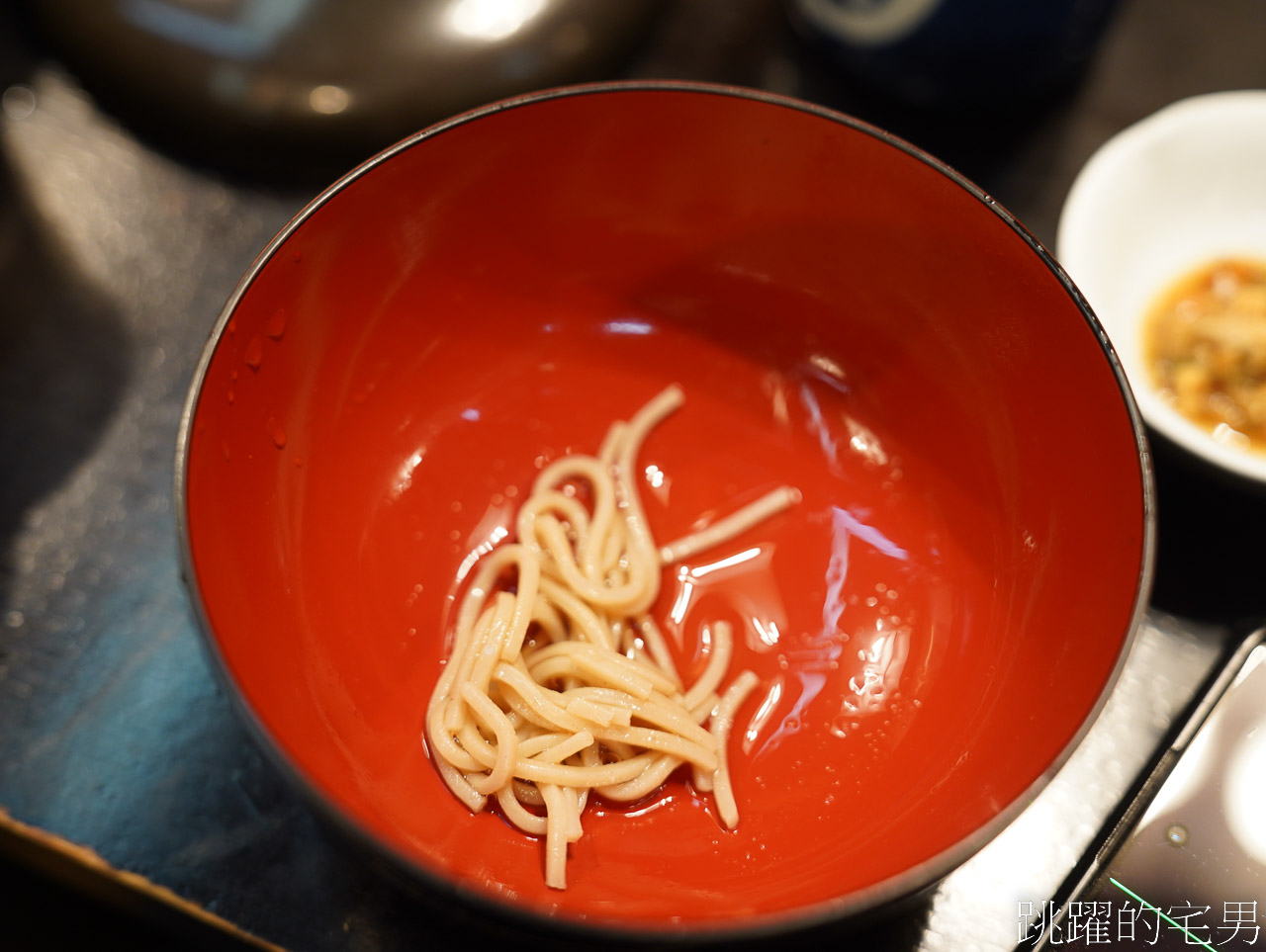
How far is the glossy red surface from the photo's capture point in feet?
3.28

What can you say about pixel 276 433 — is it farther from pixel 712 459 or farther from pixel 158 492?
pixel 712 459

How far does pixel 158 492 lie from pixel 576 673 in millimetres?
695

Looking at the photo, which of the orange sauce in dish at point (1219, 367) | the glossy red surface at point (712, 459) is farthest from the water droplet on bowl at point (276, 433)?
the orange sauce in dish at point (1219, 367)

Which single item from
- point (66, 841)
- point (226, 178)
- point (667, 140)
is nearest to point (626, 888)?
point (66, 841)

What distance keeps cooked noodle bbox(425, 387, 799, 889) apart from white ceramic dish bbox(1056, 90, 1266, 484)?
580 millimetres

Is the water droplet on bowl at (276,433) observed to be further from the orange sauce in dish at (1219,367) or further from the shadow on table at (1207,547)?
the orange sauce in dish at (1219,367)

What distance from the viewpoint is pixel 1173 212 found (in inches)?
61.9

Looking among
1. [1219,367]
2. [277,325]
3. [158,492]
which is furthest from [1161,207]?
[158,492]

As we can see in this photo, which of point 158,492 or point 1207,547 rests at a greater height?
point 1207,547

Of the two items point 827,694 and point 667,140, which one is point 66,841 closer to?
point 827,694

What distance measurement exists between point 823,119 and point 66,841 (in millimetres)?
1276

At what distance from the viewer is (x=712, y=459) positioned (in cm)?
136

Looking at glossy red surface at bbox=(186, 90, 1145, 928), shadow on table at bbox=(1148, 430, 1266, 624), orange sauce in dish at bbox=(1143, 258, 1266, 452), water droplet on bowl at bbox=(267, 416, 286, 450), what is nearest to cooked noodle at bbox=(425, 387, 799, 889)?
glossy red surface at bbox=(186, 90, 1145, 928)

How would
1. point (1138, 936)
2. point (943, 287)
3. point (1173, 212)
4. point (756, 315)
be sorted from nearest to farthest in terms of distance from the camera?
point (1138, 936), point (943, 287), point (756, 315), point (1173, 212)
